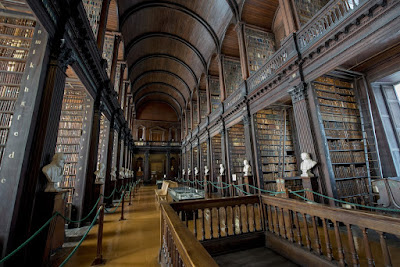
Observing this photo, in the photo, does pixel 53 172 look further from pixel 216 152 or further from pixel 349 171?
pixel 216 152

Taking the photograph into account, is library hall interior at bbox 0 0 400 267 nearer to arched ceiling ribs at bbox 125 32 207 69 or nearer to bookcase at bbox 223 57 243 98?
bookcase at bbox 223 57 243 98

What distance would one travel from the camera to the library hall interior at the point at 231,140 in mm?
2027

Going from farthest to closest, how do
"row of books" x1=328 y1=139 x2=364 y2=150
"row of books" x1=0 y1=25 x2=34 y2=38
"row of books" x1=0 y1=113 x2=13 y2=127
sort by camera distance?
"row of books" x1=328 y1=139 x2=364 y2=150 < "row of books" x1=0 y1=25 x2=34 y2=38 < "row of books" x1=0 y1=113 x2=13 y2=127

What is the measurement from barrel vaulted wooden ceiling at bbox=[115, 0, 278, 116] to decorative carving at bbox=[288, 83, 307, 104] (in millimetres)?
4162

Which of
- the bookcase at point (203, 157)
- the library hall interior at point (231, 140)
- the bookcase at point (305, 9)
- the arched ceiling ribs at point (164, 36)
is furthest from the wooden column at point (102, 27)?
the bookcase at point (203, 157)

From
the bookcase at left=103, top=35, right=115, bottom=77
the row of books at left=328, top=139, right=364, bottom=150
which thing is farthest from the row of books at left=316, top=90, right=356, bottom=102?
the bookcase at left=103, top=35, right=115, bottom=77

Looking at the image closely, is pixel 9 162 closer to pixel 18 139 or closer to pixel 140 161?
pixel 18 139

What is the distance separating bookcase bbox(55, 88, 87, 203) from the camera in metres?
4.20

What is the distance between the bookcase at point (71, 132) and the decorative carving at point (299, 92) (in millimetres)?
5209

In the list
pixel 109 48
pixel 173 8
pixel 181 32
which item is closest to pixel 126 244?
pixel 109 48

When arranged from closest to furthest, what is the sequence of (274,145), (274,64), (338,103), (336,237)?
(336,237) → (338,103) → (274,64) → (274,145)

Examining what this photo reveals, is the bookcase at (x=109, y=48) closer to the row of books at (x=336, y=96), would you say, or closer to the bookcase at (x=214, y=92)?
the bookcase at (x=214, y=92)

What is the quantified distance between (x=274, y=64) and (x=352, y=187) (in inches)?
138

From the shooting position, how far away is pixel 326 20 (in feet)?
10.9
